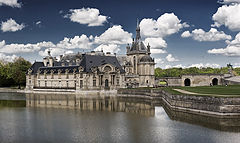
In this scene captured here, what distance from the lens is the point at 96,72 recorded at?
6425cm

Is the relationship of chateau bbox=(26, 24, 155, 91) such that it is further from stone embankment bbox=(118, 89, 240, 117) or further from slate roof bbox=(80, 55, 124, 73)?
stone embankment bbox=(118, 89, 240, 117)

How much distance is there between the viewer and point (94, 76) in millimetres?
64188

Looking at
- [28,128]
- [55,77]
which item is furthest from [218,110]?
[55,77]

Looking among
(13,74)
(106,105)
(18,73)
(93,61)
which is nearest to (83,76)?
(93,61)

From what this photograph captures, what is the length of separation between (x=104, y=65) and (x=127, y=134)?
149ft

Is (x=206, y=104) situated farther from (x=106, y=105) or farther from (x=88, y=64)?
(x=88, y=64)

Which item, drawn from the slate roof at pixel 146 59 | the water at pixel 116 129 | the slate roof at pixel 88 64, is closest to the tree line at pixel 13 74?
the slate roof at pixel 88 64

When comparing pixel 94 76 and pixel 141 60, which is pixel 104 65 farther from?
pixel 141 60

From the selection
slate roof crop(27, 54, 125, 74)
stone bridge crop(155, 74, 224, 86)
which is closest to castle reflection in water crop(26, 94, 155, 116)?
slate roof crop(27, 54, 125, 74)

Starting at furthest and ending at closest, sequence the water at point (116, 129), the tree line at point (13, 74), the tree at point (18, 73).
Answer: the tree line at point (13, 74) < the tree at point (18, 73) < the water at point (116, 129)

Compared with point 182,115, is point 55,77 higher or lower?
higher

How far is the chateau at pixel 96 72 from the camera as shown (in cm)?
6438

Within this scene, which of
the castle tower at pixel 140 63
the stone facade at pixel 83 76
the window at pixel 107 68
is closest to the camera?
the stone facade at pixel 83 76

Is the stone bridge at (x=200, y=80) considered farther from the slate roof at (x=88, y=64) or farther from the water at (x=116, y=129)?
the water at (x=116, y=129)
